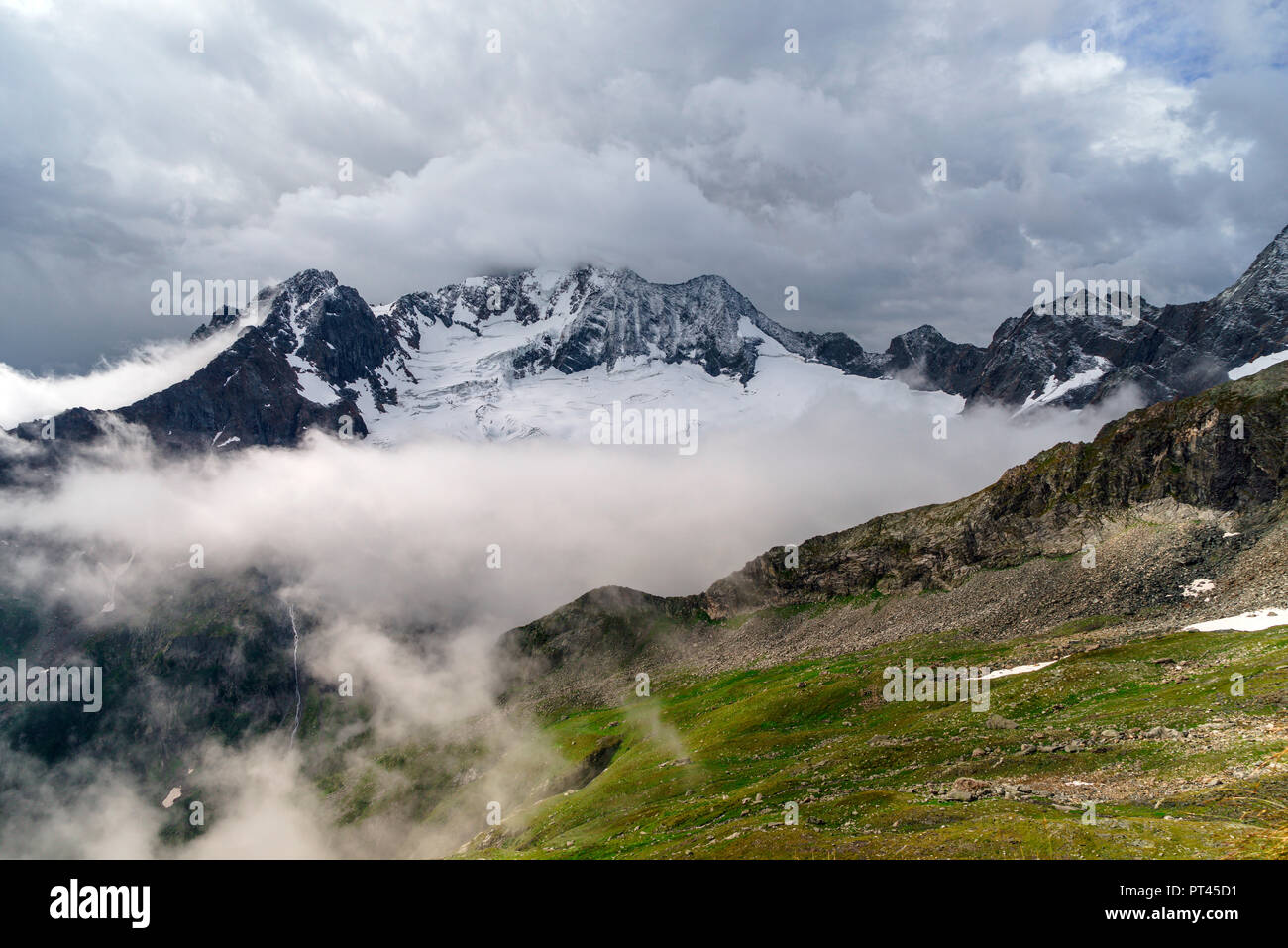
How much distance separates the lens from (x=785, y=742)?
279ft

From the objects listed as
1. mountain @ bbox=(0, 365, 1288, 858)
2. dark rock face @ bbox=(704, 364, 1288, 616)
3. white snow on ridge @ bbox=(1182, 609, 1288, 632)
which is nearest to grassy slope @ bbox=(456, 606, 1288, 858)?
mountain @ bbox=(0, 365, 1288, 858)

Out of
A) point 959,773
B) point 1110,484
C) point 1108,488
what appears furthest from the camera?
point 1110,484

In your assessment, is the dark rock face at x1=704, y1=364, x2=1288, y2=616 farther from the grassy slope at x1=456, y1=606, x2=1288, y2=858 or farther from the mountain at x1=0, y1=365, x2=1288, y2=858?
the grassy slope at x1=456, y1=606, x2=1288, y2=858

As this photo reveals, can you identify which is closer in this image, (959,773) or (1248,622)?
(959,773)
